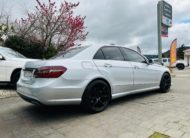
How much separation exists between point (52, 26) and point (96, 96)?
10.00m

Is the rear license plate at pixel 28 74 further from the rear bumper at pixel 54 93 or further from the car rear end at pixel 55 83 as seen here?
the rear bumper at pixel 54 93

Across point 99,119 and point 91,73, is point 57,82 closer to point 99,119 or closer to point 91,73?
point 91,73

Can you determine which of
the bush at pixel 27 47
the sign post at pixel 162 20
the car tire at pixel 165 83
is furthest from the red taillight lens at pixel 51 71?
the sign post at pixel 162 20

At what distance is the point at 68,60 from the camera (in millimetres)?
3689

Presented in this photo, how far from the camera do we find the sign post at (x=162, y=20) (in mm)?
12617

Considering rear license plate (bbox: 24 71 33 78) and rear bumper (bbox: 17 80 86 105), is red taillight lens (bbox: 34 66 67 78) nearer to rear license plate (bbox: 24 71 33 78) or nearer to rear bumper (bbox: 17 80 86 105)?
rear bumper (bbox: 17 80 86 105)

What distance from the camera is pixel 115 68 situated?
4.41m

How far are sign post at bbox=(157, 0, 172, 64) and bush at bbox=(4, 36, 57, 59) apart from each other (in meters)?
6.70

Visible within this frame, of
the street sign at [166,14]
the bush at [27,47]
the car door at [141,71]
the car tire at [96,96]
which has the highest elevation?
the street sign at [166,14]

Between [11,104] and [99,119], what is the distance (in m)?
2.61

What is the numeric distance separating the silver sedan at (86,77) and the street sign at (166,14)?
8.84 meters

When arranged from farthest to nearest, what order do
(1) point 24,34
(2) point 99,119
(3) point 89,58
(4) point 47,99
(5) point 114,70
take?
(1) point 24,34, (5) point 114,70, (3) point 89,58, (2) point 99,119, (4) point 47,99

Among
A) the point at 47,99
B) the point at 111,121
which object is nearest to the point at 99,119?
the point at 111,121

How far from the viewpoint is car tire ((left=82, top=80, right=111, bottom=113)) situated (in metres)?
3.80
